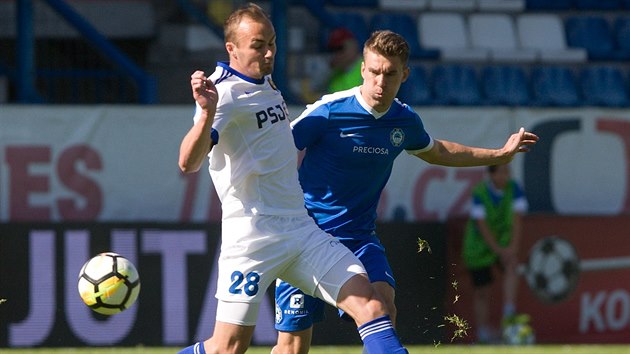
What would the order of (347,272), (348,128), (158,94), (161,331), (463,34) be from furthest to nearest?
(463,34) → (158,94) → (161,331) → (348,128) → (347,272)

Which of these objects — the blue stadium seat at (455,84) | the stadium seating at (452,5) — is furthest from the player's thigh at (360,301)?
the stadium seating at (452,5)

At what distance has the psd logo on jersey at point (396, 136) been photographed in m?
6.72

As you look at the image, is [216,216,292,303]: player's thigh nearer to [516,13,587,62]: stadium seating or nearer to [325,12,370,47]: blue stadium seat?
[325,12,370,47]: blue stadium seat

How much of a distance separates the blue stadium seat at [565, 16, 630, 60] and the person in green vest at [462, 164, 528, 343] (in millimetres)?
4769

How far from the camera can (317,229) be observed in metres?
6.27

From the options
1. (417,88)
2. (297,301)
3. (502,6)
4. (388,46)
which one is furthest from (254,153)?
(502,6)

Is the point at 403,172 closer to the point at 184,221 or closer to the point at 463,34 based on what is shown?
the point at 184,221

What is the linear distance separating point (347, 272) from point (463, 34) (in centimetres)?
985

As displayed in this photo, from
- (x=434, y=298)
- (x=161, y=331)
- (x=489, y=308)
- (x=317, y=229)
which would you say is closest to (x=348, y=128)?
(x=317, y=229)

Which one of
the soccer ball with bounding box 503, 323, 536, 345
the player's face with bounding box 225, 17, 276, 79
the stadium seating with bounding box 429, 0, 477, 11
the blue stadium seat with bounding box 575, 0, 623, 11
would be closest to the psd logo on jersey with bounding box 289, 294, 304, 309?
the player's face with bounding box 225, 17, 276, 79

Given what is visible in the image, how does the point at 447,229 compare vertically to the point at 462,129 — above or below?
below

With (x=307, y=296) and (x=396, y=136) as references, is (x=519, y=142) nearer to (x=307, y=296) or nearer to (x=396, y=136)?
(x=396, y=136)

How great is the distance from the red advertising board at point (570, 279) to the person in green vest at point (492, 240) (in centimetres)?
7

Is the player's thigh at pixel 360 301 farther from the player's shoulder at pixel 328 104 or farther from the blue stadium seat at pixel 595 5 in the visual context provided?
the blue stadium seat at pixel 595 5
